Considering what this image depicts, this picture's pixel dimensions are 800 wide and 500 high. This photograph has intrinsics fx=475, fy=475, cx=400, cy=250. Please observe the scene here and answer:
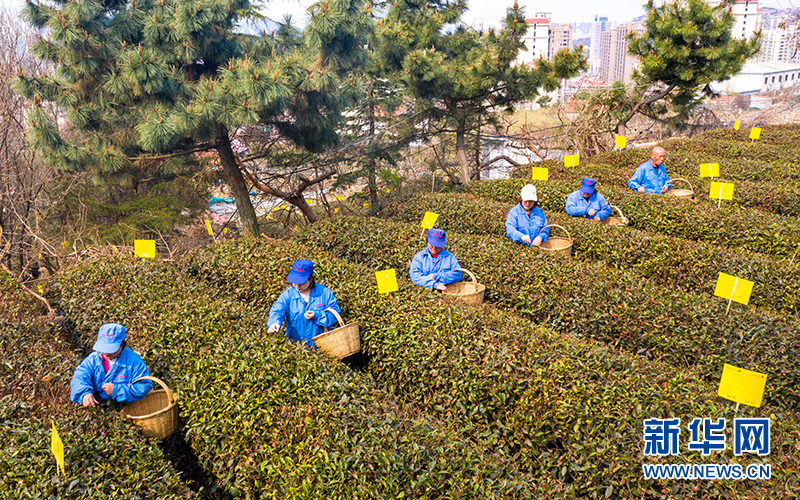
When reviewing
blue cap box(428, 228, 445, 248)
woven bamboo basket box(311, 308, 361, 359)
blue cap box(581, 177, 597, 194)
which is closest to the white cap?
blue cap box(581, 177, 597, 194)

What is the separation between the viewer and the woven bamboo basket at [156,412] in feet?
12.4

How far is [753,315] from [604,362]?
1.89 meters

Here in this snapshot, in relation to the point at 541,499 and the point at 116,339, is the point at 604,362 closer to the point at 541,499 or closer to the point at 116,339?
the point at 541,499

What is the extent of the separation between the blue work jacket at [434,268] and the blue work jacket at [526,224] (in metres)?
1.49

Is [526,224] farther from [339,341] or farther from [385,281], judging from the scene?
[339,341]

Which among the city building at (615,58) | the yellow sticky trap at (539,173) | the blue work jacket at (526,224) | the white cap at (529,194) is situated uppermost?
the city building at (615,58)

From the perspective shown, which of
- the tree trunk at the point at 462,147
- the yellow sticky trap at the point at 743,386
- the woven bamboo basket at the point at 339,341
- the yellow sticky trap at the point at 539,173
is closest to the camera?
the yellow sticky trap at the point at 743,386

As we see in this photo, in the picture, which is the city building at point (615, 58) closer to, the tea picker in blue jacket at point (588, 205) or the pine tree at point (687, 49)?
the pine tree at point (687, 49)

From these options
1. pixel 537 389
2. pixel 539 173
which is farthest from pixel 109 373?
pixel 539 173

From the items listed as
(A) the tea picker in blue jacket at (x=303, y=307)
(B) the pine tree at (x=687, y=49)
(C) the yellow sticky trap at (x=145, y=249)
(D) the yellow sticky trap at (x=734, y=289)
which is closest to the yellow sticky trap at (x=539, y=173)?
(D) the yellow sticky trap at (x=734, y=289)

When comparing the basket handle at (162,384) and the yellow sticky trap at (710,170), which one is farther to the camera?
the yellow sticky trap at (710,170)

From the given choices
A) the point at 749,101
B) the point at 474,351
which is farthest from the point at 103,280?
the point at 749,101

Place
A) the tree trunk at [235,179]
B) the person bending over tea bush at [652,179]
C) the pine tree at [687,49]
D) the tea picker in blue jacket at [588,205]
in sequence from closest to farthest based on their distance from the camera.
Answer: the tea picker in blue jacket at [588,205] → the person bending over tea bush at [652,179] → the tree trunk at [235,179] → the pine tree at [687,49]

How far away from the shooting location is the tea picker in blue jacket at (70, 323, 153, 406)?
382 cm
